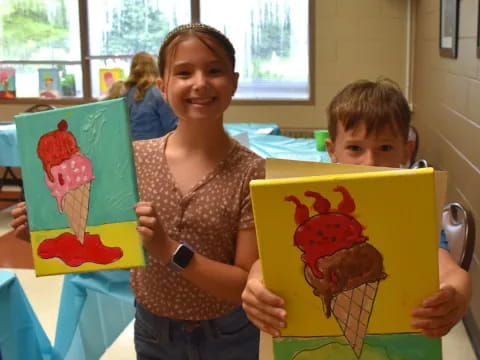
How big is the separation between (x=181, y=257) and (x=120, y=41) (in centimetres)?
529

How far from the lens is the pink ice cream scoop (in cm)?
113

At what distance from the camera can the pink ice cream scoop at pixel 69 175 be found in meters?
1.13

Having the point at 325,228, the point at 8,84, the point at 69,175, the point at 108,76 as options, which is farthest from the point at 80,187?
the point at 8,84

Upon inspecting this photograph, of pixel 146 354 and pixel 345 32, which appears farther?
pixel 345 32

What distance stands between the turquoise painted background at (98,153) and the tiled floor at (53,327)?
4.77 feet

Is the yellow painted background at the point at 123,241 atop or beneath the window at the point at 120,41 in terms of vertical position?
beneath

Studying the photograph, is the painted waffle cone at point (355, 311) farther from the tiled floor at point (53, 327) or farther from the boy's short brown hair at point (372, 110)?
the tiled floor at point (53, 327)

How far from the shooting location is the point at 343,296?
83 centimetres

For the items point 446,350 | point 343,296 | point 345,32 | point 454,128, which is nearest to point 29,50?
point 345,32

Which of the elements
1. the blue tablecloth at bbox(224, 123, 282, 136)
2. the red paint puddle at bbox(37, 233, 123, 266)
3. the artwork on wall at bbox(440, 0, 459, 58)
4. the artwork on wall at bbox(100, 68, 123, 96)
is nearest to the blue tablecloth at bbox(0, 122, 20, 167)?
the artwork on wall at bbox(100, 68, 123, 96)

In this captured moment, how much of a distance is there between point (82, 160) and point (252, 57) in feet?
15.9

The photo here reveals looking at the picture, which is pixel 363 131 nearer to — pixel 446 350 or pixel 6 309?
pixel 6 309

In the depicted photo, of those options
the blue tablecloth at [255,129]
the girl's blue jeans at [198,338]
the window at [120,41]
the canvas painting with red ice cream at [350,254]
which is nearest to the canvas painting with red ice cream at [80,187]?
the girl's blue jeans at [198,338]

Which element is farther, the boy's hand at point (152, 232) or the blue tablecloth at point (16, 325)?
the blue tablecloth at point (16, 325)
